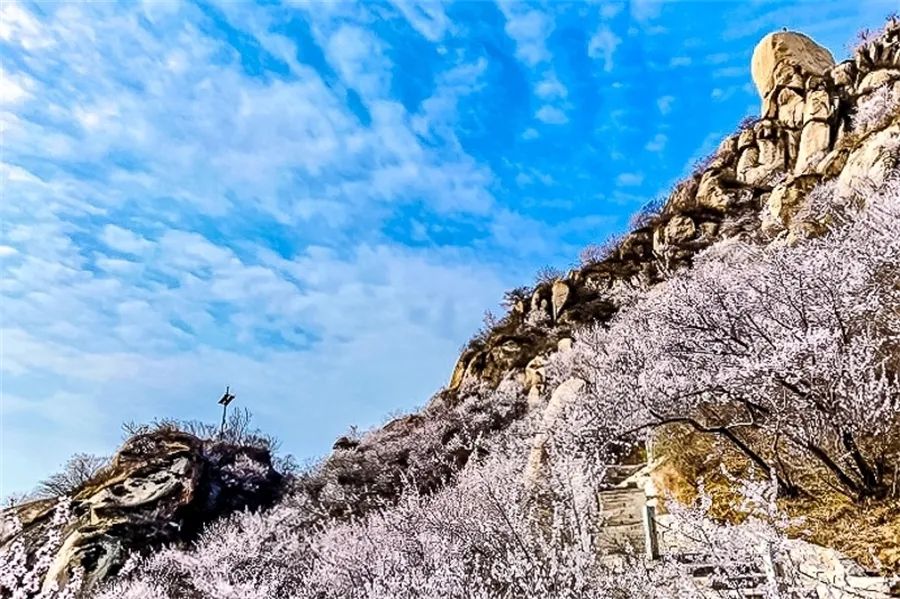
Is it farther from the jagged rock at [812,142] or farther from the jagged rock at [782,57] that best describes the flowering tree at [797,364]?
the jagged rock at [782,57]

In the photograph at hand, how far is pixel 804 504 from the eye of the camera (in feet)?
30.1

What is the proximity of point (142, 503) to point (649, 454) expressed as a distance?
22155 millimetres

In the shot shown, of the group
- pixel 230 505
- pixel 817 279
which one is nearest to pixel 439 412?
pixel 230 505

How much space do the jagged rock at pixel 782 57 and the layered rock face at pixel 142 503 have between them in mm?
37367

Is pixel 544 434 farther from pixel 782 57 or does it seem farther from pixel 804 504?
pixel 782 57

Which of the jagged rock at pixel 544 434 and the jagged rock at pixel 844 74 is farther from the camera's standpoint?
the jagged rock at pixel 844 74

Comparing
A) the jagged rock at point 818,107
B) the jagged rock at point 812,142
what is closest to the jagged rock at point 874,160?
the jagged rock at point 812,142

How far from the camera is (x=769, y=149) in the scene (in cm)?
3606

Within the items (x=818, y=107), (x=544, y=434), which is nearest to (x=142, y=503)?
(x=544, y=434)

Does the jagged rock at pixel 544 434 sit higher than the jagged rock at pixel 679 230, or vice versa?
the jagged rock at pixel 679 230

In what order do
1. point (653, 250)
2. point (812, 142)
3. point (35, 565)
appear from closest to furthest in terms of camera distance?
point (35, 565)
point (812, 142)
point (653, 250)

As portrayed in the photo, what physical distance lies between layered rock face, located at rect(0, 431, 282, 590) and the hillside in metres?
0.11

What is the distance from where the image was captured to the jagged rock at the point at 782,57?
137ft

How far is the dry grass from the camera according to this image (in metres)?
7.61
